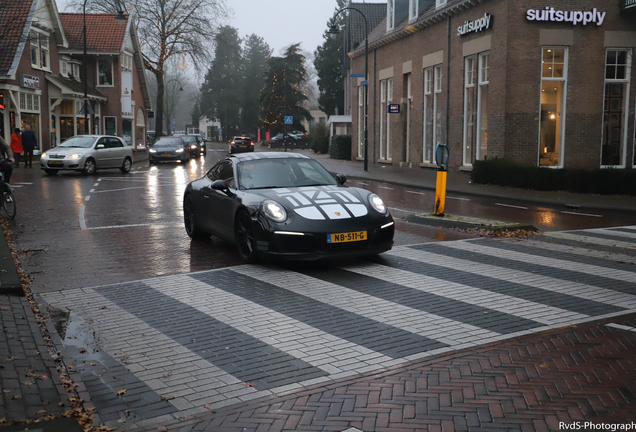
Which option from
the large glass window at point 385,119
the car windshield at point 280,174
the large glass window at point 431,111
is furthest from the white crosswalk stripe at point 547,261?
the large glass window at point 385,119

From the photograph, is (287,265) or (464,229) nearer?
(287,265)

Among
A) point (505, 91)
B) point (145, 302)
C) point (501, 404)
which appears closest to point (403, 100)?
point (505, 91)

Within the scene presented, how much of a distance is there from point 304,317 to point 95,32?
48.9m

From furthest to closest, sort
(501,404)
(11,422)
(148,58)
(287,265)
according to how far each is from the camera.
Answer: (148,58)
(287,265)
(501,404)
(11,422)

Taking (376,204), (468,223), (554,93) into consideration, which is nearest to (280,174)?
(376,204)

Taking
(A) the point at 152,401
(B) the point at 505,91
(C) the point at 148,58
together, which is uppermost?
(C) the point at 148,58

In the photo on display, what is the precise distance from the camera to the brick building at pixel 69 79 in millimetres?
33353

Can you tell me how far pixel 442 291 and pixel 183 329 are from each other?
2.90m

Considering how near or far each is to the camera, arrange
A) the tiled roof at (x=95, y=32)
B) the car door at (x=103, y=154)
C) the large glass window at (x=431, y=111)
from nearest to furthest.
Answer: the car door at (x=103, y=154)
the large glass window at (x=431, y=111)
the tiled roof at (x=95, y=32)

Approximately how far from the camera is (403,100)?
32500 mm

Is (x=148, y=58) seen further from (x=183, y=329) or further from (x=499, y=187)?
(x=183, y=329)

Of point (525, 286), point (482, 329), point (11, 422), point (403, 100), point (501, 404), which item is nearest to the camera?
point (11, 422)

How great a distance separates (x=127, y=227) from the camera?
12.4 m

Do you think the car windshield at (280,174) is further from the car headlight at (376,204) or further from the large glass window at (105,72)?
the large glass window at (105,72)
